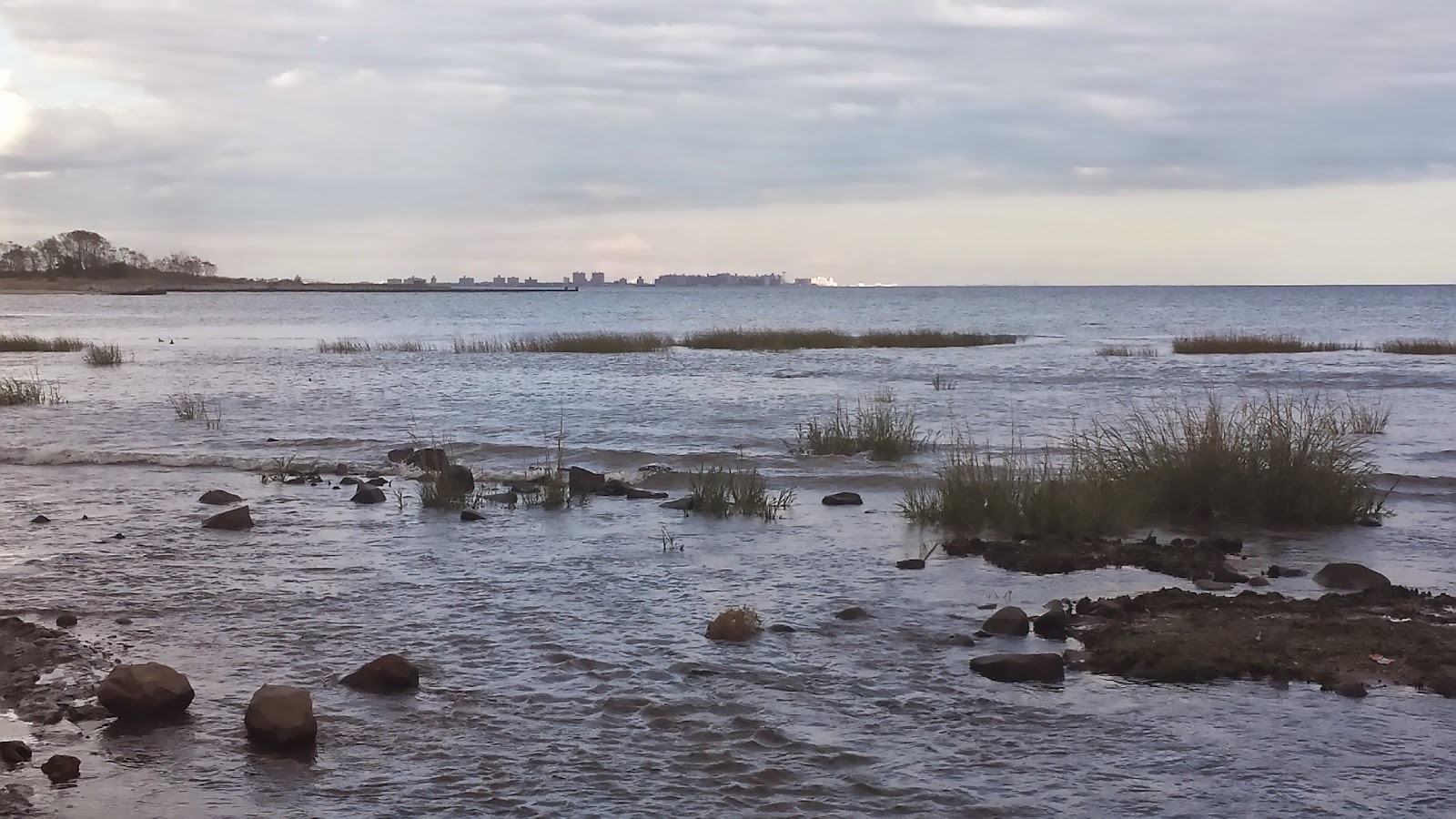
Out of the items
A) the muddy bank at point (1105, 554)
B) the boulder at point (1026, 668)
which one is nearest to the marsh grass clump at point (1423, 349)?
the muddy bank at point (1105, 554)

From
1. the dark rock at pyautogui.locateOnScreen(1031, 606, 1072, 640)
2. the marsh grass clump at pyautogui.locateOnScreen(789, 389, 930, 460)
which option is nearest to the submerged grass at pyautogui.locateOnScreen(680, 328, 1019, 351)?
the marsh grass clump at pyautogui.locateOnScreen(789, 389, 930, 460)

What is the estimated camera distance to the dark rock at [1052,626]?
8562 mm

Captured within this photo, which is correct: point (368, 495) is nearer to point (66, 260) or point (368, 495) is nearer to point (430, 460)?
point (430, 460)

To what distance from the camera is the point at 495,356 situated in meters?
47.4

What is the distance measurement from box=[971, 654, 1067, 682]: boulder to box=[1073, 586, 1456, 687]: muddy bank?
36 cm

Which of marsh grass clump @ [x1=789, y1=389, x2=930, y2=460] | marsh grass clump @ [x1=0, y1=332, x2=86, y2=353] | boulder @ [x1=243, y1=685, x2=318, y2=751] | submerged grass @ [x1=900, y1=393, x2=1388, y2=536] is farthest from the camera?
marsh grass clump @ [x1=0, y1=332, x2=86, y2=353]

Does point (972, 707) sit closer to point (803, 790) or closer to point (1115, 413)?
point (803, 790)

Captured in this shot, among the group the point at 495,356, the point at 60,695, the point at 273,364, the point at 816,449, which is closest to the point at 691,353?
the point at 495,356

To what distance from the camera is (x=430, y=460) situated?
57.2ft

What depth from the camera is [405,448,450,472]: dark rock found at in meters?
16.2

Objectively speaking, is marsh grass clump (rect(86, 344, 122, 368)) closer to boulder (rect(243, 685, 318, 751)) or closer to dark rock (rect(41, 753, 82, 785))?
boulder (rect(243, 685, 318, 751))

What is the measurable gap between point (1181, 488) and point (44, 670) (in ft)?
37.4

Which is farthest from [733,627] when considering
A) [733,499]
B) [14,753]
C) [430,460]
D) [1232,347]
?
[1232,347]

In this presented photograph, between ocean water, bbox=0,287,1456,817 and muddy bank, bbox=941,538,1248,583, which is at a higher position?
muddy bank, bbox=941,538,1248,583
